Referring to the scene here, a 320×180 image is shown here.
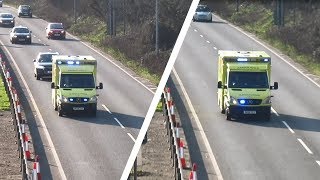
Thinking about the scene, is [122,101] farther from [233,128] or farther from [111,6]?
[233,128]

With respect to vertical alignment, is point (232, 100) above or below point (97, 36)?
below

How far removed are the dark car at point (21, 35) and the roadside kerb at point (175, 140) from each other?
8.66 metres

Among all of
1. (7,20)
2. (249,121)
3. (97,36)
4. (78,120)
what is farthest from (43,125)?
(249,121)

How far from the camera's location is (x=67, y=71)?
563 inches

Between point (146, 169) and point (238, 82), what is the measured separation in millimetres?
924

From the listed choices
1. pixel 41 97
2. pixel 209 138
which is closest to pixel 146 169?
pixel 209 138

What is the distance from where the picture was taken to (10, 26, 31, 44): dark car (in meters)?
13.2

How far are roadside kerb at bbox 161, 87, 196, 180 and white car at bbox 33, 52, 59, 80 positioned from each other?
317 inches

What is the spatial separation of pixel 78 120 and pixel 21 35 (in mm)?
3587

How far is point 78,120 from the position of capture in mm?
17078

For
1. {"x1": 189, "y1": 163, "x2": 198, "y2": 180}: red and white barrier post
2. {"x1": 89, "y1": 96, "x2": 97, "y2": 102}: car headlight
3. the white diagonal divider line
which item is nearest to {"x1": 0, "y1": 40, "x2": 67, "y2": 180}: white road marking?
{"x1": 89, "y1": 96, "x2": 97, "y2": 102}: car headlight

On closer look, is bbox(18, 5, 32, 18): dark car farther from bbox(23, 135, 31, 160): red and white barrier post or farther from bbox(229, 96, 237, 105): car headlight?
bbox(229, 96, 237, 105): car headlight

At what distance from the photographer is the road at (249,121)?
3865mm

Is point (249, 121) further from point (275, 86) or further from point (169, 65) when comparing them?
point (169, 65)
